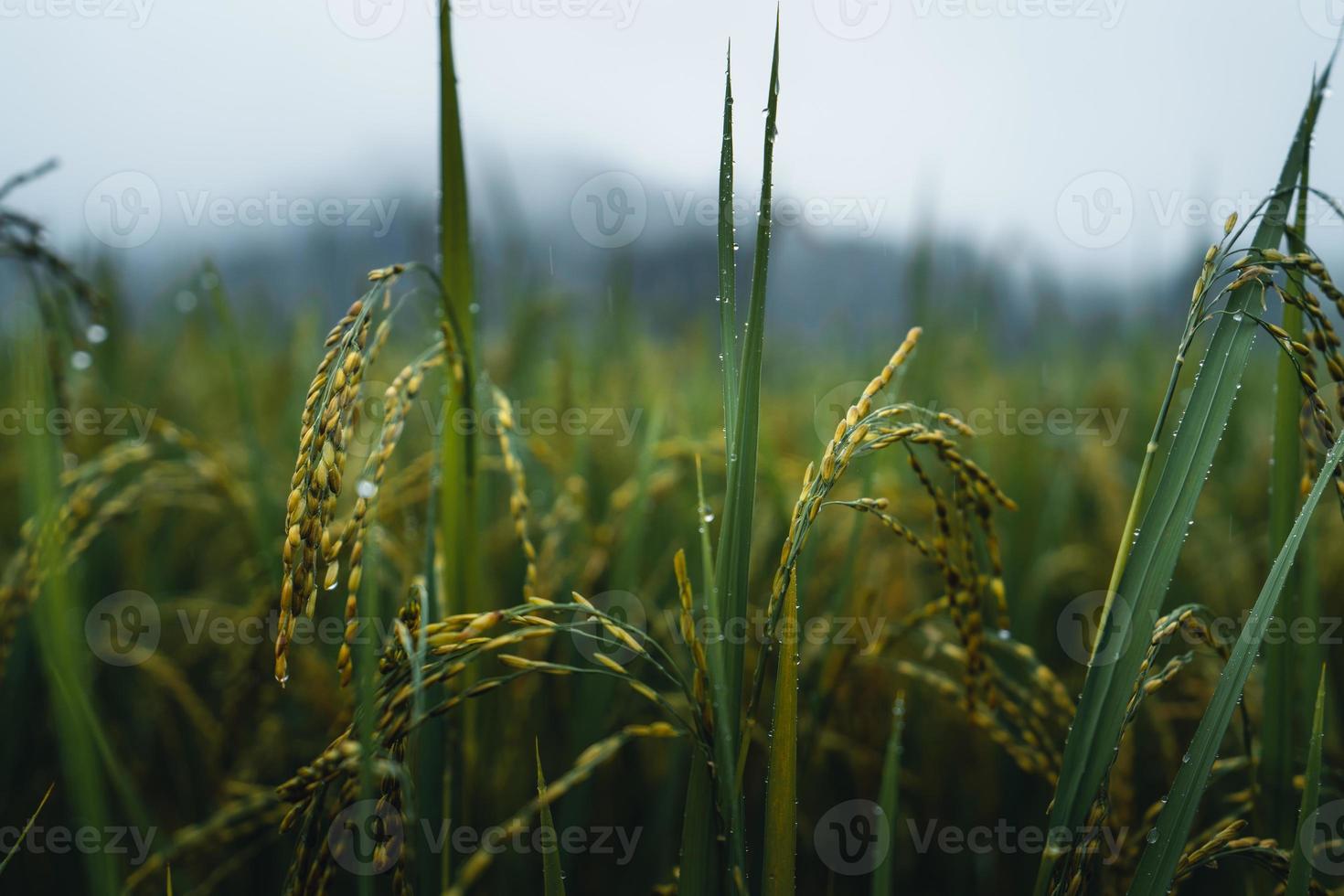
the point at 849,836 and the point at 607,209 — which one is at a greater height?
the point at 607,209

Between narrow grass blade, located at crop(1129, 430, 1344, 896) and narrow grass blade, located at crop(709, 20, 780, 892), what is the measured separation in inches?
14.9

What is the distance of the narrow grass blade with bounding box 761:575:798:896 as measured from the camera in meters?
0.72

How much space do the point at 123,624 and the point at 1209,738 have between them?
6.64 feet

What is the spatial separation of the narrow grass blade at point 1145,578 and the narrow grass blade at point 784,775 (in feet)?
0.75

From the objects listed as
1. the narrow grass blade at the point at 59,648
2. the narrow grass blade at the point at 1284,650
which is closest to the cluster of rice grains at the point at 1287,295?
the narrow grass blade at the point at 1284,650

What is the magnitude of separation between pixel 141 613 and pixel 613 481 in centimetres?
117

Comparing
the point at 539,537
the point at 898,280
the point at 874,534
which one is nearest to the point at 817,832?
the point at 874,534

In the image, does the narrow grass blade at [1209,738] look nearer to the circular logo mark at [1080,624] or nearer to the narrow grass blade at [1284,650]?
the narrow grass blade at [1284,650]

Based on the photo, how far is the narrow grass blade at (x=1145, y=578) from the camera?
71 centimetres

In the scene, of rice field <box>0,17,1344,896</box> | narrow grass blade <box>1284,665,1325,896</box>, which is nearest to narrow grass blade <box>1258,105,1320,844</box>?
rice field <box>0,17,1344,896</box>

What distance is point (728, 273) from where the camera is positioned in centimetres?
75

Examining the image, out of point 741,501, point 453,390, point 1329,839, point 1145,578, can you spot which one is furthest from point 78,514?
point 1329,839

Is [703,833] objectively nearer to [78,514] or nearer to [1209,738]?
[1209,738]

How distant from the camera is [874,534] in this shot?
187 centimetres
